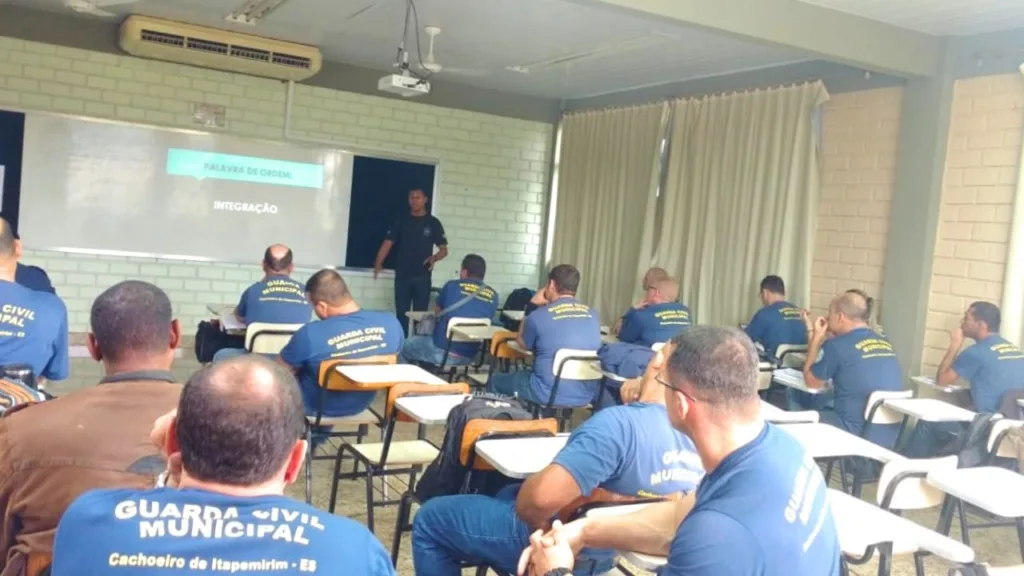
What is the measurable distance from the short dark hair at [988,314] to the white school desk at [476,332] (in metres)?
2.69

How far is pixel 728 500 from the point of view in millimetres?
1474

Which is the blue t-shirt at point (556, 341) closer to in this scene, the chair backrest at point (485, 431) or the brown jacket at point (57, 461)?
the chair backrest at point (485, 431)

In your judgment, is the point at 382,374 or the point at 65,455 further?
the point at 382,374

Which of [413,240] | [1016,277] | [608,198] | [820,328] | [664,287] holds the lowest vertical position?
[820,328]

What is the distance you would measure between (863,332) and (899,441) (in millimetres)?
599

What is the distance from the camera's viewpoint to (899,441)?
4.46m

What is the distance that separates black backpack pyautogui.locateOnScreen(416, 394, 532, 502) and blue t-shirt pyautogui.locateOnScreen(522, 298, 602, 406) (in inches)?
75.3

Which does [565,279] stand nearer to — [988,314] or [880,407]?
[880,407]

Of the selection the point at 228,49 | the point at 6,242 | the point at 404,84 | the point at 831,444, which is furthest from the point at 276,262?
the point at 831,444

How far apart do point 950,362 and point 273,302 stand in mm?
3918

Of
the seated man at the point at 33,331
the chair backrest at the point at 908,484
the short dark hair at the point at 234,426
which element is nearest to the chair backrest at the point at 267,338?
the seated man at the point at 33,331

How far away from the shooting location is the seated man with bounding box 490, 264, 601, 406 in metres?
4.69

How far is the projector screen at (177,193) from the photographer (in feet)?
23.0

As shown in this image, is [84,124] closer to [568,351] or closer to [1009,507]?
[568,351]
